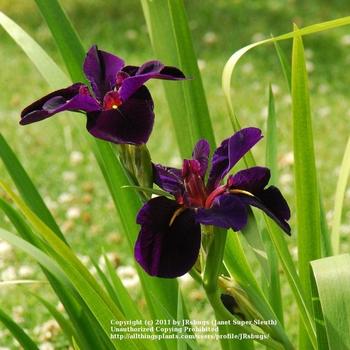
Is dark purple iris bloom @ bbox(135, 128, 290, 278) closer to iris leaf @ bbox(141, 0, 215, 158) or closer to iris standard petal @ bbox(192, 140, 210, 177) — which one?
iris standard petal @ bbox(192, 140, 210, 177)

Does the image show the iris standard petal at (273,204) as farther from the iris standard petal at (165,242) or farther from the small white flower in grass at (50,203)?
the small white flower in grass at (50,203)

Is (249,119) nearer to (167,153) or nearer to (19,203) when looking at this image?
(167,153)

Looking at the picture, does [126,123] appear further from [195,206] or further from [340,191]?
[340,191]

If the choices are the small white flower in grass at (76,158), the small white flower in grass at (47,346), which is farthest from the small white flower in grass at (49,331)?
the small white flower in grass at (76,158)

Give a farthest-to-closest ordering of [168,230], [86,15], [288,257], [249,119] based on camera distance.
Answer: [86,15]
[249,119]
[288,257]
[168,230]

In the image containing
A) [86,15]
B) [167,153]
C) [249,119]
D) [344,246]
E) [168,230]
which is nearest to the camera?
[168,230]

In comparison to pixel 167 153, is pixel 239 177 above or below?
above

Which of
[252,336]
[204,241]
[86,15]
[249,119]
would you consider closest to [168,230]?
[204,241]

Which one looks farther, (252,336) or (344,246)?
(344,246)
